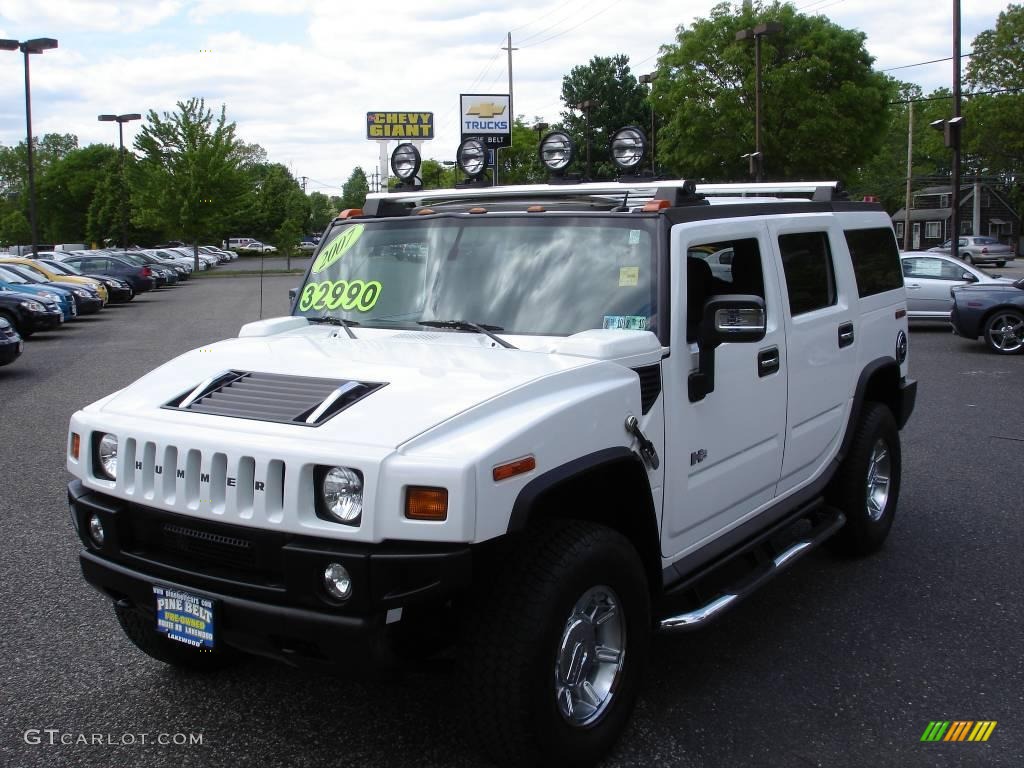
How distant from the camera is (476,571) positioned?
3145 mm

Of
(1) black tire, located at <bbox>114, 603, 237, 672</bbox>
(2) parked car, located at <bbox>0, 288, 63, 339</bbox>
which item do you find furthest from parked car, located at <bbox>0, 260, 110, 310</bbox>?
(1) black tire, located at <bbox>114, 603, 237, 672</bbox>

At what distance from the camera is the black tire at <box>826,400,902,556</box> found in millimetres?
5512

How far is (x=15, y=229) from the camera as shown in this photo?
103 meters

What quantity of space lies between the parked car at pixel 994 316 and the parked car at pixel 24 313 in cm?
1559

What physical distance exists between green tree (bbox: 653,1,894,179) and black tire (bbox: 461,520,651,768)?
42.7 m

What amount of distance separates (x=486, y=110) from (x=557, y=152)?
38.3 metres

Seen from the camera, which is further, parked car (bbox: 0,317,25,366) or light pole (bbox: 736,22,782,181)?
light pole (bbox: 736,22,782,181)

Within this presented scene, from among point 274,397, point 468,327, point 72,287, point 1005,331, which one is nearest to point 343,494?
point 274,397

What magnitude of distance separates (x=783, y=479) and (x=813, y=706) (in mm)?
1193

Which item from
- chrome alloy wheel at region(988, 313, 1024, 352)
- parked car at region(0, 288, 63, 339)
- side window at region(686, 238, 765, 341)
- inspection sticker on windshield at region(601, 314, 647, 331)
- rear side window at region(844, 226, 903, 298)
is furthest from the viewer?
parked car at region(0, 288, 63, 339)

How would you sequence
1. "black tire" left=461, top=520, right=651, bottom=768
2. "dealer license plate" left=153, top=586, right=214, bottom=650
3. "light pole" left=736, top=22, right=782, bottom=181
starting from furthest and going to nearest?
1. "light pole" left=736, top=22, right=782, bottom=181
2. "dealer license plate" left=153, top=586, right=214, bottom=650
3. "black tire" left=461, top=520, right=651, bottom=768

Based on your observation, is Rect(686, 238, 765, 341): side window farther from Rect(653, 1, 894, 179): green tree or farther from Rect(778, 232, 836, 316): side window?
Rect(653, 1, 894, 179): green tree

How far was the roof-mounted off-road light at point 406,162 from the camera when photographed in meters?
5.67

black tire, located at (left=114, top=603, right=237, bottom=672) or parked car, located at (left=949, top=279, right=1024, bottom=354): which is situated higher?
parked car, located at (left=949, top=279, right=1024, bottom=354)
